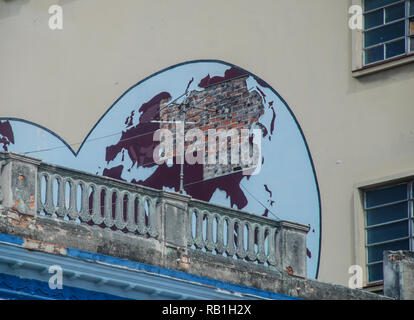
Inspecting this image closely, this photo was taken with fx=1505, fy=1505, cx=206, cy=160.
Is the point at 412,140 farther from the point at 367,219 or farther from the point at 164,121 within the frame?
the point at 164,121

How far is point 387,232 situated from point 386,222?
159 millimetres

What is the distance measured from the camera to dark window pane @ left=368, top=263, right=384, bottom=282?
23031mm

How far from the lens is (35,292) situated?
1830 centimetres

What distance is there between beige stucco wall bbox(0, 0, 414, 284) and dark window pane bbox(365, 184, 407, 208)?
286mm

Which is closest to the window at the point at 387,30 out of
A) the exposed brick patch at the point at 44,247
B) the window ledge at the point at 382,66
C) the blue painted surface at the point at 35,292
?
the window ledge at the point at 382,66

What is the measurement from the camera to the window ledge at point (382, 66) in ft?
76.7

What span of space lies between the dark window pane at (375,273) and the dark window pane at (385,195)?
3.33 ft

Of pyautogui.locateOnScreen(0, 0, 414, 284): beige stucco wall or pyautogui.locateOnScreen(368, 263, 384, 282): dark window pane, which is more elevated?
pyautogui.locateOnScreen(0, 0, 414, 284): beige stucco wall

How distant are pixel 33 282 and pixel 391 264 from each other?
587 centimetres

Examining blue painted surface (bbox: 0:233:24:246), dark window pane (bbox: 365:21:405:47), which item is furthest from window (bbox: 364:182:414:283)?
blue painted surface (bbox: 0:233:24:246)

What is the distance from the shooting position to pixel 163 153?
26344 mm

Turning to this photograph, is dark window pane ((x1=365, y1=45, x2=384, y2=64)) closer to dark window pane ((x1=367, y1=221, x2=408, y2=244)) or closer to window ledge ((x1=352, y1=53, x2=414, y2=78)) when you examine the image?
window ledge ((x1=352, y1=53, x2=414, y2=78))

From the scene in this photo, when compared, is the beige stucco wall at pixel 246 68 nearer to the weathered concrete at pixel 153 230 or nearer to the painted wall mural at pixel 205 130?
the painted wall mural at pixel 205 130

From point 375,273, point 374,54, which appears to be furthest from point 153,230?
point 374,54
